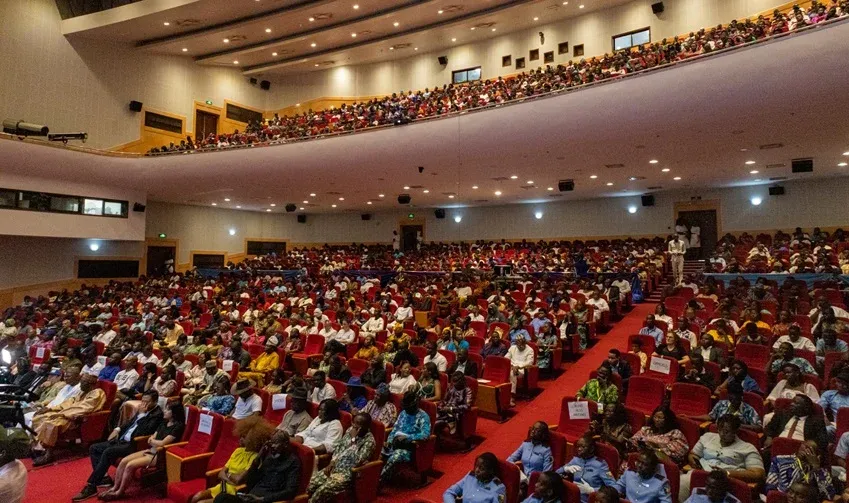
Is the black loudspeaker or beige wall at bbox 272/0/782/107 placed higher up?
beige wall at bbox 272/0/782/107

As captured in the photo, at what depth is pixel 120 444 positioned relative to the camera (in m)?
4.90

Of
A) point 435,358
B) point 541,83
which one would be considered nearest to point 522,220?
point 541,83

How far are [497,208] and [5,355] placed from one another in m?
16.5

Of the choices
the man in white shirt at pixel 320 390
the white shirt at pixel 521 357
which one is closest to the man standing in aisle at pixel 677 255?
the white shirt at pixel 521 357

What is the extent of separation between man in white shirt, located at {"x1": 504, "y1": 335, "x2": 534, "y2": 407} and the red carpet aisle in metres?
0.30

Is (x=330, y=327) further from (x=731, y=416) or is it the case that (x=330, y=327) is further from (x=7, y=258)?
(x=7, y=258)

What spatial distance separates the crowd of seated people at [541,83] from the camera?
8094 mm

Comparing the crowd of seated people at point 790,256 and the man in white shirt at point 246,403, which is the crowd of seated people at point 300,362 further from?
the crowd of seated people at point 790,256

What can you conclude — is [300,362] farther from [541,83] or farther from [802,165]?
[802,165]

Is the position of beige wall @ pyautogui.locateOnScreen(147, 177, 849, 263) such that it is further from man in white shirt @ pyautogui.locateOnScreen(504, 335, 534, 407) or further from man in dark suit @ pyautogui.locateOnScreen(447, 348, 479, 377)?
man in dark suit @ pyautogui.locateOnScreen(447, 348, 479, 377)

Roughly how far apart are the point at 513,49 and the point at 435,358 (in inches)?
563

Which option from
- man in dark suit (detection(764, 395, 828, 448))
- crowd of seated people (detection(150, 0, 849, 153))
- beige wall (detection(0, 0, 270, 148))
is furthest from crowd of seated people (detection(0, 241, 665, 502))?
beige wall (detection(0, 0, 270, 148))

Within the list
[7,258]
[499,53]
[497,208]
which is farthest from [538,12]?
[7,258]

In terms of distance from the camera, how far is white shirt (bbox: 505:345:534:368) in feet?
21.6
